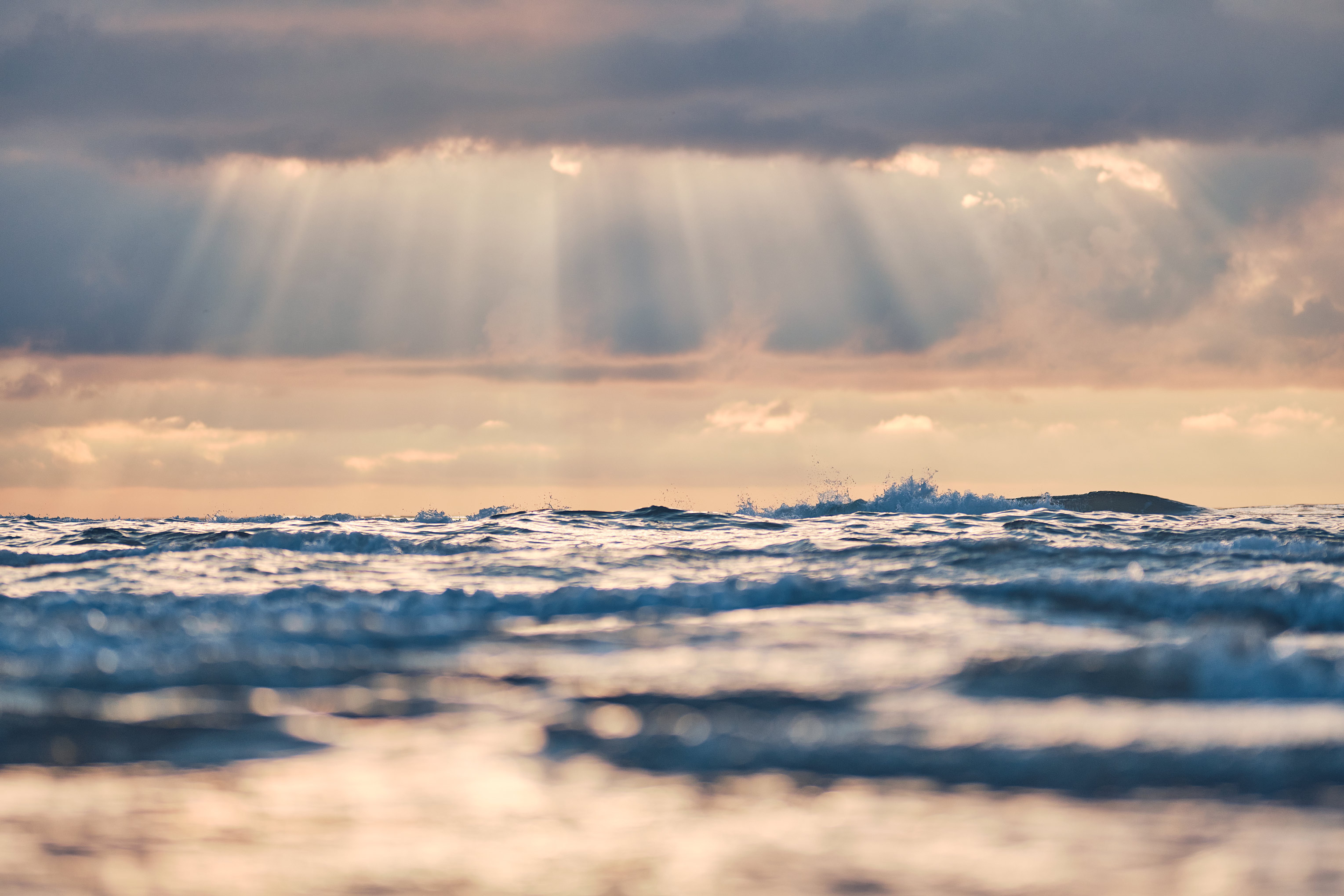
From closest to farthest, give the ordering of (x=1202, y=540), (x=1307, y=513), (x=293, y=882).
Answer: (x=293, y=882) < (x=1202, y=540) < (x=1307, y=513)

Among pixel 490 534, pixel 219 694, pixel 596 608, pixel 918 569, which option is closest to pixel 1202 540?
pixel 918 569

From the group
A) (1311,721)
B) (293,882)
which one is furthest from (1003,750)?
(293,882)

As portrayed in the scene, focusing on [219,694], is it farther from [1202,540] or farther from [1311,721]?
[1202,540]

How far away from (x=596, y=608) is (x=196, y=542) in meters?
11.6

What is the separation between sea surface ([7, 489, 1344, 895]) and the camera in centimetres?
382

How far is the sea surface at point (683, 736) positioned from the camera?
382 centimetres

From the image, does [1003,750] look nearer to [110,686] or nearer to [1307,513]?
[110,686]

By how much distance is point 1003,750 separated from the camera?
17.2 feet

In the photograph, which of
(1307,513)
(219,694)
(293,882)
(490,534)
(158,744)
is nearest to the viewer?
(293,882)

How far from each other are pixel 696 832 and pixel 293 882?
139 centimetres

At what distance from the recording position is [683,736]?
18.4ft

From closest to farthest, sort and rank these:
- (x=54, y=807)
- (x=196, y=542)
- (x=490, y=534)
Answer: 1. (x=54, y=807)
2. (x=196, y=542)
3. (x=490, y=534)

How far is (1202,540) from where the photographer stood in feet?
57.5

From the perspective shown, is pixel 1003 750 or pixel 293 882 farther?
pixel 1003 750
